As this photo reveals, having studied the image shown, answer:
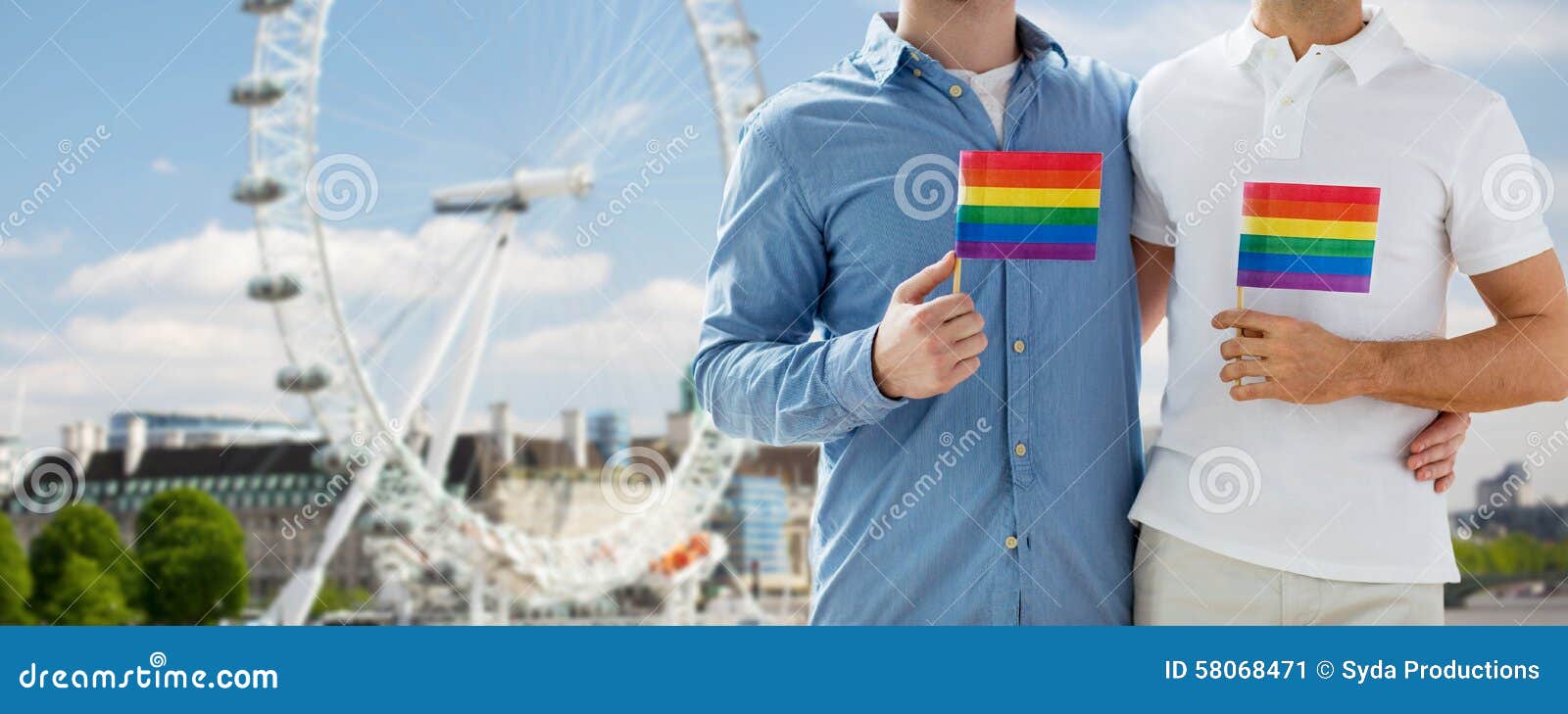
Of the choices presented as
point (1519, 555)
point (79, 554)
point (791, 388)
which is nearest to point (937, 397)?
point (791, 388)

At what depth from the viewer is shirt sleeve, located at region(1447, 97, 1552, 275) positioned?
1160 mm

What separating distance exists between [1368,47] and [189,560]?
19.1m

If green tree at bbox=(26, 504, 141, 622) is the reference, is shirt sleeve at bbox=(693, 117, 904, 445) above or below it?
below

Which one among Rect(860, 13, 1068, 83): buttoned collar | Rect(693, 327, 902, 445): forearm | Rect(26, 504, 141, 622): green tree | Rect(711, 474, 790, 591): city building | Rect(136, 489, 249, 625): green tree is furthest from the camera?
Rect(711, 474, 790, 591): city building

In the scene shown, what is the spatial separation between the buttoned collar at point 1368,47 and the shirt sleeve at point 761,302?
415mm

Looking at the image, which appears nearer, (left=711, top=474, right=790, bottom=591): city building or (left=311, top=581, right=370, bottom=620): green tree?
(left=311, top=581, right=370, bottom=620): green tree

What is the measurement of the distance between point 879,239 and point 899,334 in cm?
19

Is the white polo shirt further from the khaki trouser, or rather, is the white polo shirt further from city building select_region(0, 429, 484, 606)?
city building select_region(0, 429, 484, 606)

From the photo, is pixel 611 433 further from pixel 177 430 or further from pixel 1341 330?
pixel 1341 330

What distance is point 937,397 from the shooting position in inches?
48.3

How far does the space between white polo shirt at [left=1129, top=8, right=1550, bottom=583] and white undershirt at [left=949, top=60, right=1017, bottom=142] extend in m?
0.15

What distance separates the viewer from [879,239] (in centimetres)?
124

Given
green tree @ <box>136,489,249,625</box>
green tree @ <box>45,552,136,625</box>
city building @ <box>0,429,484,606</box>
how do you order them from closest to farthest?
green tree @ <box>45,552,136,625</box> → green tree @ <box>136,489,249,625</box> → city building @ <box>0,429,484,606</box>

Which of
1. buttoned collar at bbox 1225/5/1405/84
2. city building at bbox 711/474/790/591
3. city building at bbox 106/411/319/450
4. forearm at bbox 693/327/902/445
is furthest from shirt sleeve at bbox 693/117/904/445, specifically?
city building at bbox 711/474/790/591
